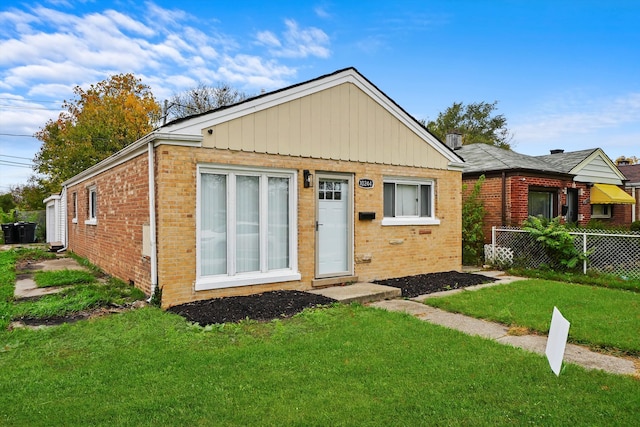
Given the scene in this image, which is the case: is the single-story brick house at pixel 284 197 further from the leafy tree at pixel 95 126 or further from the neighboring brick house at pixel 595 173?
the leafy tree at pixel 95 126

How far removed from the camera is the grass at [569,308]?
18.0 ft

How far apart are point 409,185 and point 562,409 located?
7652mm

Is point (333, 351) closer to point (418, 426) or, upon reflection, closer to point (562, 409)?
point (418, 426)

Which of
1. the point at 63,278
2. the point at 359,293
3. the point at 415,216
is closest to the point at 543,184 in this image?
the point at 415,216

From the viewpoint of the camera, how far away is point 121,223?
9.39 metres

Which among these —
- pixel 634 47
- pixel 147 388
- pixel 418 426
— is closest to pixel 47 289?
pixel 147 388

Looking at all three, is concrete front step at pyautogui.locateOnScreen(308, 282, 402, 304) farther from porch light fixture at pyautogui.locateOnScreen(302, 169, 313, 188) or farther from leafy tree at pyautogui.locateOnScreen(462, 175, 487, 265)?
leafy tree at pyautogui.locateOnScreen(462, 175, 487, 265)

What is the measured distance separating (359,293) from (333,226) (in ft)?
6.10

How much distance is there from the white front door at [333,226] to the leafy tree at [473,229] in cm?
608

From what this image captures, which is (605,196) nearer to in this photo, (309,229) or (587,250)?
(587,250)

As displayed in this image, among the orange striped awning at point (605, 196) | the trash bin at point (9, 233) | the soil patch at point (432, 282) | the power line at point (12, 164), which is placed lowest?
the soil patch at point (432, 282)

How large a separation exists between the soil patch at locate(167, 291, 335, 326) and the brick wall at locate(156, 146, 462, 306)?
0.33 metres

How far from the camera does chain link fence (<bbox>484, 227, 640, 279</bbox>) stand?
10.2 meters

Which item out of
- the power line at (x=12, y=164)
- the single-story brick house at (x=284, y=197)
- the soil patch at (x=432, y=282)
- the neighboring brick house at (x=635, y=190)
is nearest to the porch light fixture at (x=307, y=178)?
the single-story brick house at (x=284, y=197)
